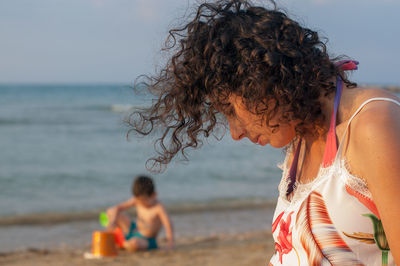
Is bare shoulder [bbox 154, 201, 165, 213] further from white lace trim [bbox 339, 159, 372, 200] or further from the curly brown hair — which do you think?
white lace trim [bbox 339, 159, 372, 200]

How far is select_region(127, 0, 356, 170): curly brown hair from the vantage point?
1.41 m

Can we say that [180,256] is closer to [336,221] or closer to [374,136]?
[336,221]

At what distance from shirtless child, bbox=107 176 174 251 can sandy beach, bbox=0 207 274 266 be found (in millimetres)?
145

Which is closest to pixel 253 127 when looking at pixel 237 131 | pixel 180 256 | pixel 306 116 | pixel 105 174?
pixel 237 131

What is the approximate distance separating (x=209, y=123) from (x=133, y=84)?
1.18 feet

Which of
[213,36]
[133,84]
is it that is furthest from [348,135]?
[133,84]

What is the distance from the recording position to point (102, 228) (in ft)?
24.7

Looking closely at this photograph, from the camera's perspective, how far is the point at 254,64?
141cm

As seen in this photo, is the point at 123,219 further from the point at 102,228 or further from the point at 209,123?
the point at 209,123

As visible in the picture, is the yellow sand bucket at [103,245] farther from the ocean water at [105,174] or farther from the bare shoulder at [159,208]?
the ocean water at [105,174]

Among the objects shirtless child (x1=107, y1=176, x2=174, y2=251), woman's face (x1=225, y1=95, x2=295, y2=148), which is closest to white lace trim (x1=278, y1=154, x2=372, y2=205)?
woman's face (x1=225, y1=95, x2=295, y2=148)

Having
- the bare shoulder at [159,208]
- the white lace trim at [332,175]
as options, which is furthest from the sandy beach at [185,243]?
the white lace trim at [332,175]

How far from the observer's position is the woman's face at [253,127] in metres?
1.53

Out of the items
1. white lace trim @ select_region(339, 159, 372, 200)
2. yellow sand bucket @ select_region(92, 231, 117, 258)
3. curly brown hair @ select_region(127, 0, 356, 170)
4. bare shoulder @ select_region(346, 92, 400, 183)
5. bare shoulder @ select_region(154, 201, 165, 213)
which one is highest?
curly brown hair @ select_region(127, 0, 356, 170)
